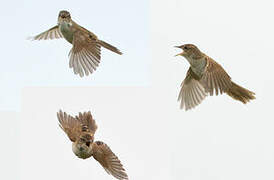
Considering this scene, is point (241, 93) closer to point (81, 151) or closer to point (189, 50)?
point (189, 50)

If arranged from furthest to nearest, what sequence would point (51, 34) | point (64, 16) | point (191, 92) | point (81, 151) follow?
1. point (51, 34)
2. point (191, 92)
3. point (64, 16)
4. point (81, 151)

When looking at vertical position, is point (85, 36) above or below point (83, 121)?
above

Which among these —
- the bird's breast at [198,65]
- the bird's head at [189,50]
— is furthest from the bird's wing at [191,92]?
the bird's head at [189,50]

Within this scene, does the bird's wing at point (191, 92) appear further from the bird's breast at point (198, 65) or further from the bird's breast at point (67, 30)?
the bird's breast at point (67, 30)

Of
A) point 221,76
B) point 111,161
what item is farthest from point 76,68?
point 221,76

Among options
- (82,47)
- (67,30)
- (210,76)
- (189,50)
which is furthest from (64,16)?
(210,76)

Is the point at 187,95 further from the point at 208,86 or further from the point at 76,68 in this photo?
the point at 76,68

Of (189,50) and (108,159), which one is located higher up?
(189,50)
